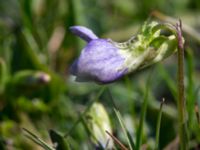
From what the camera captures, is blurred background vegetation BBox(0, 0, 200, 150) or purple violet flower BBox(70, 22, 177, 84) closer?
purple violet flower BBox(70, 22, 177, 84)

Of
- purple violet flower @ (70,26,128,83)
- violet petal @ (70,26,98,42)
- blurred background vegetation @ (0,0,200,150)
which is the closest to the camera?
purple violet flower @ (70,26,128,83)

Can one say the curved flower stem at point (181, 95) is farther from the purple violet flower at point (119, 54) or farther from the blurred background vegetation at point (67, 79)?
the blurred background vegetation at point (67, 79)

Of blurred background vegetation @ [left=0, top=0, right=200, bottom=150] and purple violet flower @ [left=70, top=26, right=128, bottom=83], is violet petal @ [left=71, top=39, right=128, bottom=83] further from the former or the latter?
blurred background vegetation @ [left=0, top=0, right=200, bottom=150]

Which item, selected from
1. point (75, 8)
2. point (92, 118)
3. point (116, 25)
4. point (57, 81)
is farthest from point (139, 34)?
point (116, 25)

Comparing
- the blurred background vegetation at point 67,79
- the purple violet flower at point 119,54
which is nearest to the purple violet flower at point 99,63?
the purple violet flower at point 119,54

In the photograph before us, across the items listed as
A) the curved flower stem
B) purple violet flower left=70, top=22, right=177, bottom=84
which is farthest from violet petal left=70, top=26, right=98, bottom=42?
the curved flower stem
